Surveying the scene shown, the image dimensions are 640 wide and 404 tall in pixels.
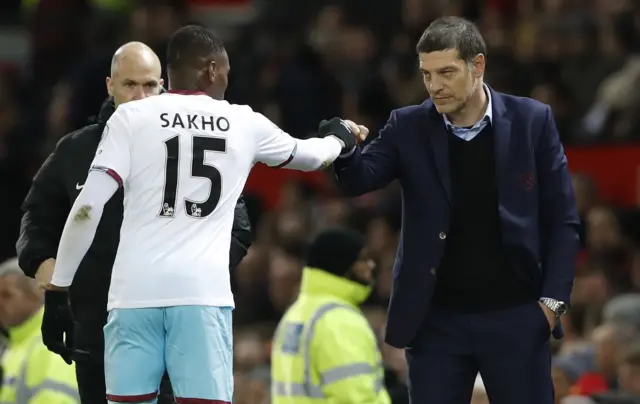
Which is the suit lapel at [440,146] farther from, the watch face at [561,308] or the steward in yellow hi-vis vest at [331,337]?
the steward in yellow hi-vis vest at [331,337]

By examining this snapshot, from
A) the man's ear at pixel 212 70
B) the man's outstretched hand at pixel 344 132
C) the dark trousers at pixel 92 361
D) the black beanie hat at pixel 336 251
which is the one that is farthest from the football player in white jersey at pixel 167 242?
the black beanie hat at pixel 336 251

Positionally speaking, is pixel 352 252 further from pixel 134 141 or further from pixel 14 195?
pixel 14 195

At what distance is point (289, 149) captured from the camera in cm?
626

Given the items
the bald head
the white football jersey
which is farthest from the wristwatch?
the bald head

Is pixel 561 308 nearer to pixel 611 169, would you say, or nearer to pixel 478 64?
pixel 478 64

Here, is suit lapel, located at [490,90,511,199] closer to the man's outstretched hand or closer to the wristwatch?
the wristwatch

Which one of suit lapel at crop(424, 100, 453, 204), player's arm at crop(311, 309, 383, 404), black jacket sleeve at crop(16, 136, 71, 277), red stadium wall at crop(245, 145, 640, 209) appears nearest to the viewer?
suit lapel at crop(424, 100, 453, 204)

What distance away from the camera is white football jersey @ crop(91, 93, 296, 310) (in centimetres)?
586

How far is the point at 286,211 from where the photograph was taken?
12742 mm

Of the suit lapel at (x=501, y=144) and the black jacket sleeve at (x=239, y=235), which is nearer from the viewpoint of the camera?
the suit lapel at (x=501, y=144)

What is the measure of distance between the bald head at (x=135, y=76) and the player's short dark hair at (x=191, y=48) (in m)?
0.76

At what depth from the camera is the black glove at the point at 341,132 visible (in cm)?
653

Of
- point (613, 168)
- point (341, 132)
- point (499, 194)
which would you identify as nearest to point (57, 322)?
point (341, 132)

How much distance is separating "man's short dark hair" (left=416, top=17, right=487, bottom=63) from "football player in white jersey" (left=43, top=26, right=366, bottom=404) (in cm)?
92
